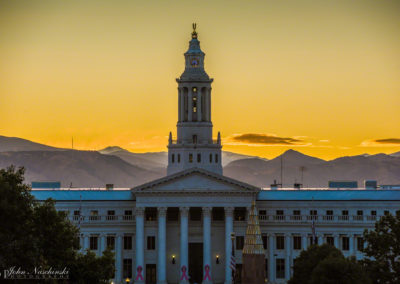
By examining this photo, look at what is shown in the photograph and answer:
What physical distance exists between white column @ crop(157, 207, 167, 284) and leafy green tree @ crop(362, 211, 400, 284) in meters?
44.5

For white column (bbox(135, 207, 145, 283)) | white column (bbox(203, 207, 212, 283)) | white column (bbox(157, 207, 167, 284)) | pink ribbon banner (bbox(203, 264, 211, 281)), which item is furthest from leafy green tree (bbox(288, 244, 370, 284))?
white column (bbox(135, 207, 145, 283))

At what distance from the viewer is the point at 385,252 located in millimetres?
159750

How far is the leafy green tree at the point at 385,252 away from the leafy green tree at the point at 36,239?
1347 inches

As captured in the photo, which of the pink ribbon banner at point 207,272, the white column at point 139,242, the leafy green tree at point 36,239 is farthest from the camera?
the pink ribbon banner at point 207,272

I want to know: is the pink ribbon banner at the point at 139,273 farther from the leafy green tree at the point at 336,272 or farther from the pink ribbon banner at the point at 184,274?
the leafy green tree at the point at 336,272

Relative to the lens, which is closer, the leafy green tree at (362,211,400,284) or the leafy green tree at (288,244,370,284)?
the leafy green tree at (288,244,370,284)

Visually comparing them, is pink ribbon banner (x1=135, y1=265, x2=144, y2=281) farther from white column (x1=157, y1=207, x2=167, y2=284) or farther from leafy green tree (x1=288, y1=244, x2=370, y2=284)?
leafy green tree (x1=288, y1=244, x2=370, y2=284)

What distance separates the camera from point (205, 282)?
198250 mm

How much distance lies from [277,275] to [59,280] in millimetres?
65566

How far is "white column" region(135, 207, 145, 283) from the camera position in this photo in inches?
7810

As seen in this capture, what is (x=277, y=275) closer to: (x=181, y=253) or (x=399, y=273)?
(x=181, y=253)

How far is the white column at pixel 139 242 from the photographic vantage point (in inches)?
7810

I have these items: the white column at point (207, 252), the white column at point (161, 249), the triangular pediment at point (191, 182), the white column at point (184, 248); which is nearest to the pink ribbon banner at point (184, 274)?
the white column at point (184, 248)

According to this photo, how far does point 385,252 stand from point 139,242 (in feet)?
170
